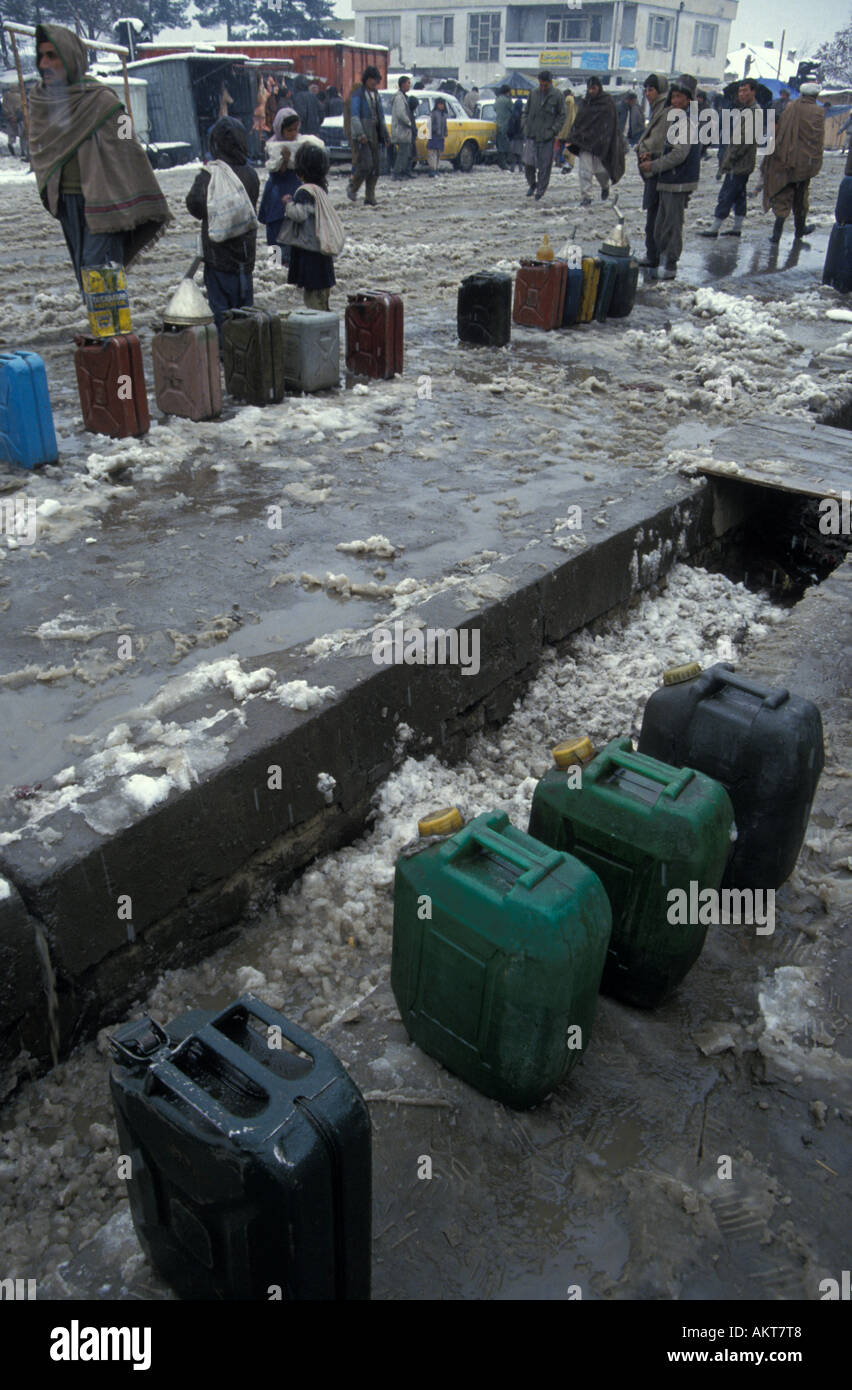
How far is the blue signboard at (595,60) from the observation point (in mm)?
52594

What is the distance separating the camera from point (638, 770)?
99.7 inches

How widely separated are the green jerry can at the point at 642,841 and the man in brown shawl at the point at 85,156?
591 cm

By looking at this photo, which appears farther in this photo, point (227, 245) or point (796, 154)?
point (796, 154)

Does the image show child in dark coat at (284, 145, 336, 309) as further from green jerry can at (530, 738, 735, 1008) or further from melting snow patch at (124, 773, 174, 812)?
green jerry can at (530, 738, 735, 1008)

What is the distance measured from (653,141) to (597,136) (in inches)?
133

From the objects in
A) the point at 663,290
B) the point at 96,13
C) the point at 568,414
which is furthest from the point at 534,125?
the point at 96,13

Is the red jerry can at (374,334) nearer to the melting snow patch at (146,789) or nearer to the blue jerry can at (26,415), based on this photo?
the blue jerry can at (26,415)

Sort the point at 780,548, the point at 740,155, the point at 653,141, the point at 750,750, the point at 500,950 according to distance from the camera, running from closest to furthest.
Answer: the point at 500,950, the point at 750,750, the point at 780,548, the point at 653,141, the point at 740,155

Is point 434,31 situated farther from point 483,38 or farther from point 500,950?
point 500,950

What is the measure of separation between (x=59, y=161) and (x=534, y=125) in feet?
40.7

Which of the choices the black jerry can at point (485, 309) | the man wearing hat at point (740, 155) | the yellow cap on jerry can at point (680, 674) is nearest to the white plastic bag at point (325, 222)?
the black jerry can at point (485, 309)

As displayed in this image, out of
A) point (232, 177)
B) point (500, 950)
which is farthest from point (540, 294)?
point (500, 950)

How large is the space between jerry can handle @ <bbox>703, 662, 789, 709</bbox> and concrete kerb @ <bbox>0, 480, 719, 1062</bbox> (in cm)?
126

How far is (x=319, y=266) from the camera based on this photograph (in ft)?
24.4
